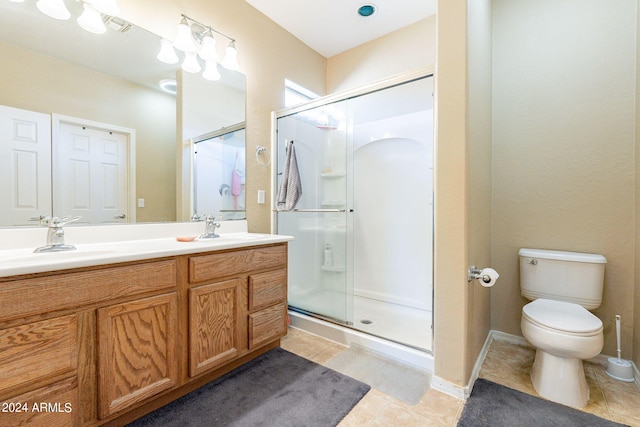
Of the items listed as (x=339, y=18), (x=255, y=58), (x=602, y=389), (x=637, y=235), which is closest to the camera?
(x=602, y=389)

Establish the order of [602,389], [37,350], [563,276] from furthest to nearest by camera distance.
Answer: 1. [563,276]
2. [602,389]
3. [37,350]

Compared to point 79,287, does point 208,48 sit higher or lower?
higher

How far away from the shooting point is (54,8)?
1.43m

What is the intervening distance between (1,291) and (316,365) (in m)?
1.51

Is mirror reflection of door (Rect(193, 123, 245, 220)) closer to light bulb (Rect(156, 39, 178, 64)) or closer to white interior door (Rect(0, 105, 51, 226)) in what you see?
light bulb (Rect(156, 39, 178, 64))

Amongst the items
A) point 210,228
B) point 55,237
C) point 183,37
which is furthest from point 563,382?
point 183,37

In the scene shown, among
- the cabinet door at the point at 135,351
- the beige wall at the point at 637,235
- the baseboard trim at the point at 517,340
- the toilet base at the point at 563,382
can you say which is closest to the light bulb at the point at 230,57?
the cabinet door at the point at 135,351

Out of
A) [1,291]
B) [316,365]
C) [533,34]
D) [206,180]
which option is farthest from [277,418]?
[533,34]

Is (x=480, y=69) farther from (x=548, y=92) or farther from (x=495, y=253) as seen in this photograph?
(x=495, y=253)

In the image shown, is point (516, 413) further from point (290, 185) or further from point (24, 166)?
point (24, 166)

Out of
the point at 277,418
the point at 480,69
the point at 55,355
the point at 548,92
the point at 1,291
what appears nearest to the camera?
the point at 1,291

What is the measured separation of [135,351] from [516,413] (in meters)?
1.78

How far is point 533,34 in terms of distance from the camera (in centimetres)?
201

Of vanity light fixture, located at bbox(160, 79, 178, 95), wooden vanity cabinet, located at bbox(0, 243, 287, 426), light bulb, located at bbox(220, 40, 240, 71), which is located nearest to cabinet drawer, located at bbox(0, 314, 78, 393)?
wooden vanity cabinet, located at bbox(0, 243, 287, 426)
